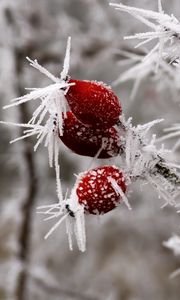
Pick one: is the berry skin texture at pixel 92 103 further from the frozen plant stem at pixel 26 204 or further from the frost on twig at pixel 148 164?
the frozen plant stem at pixel 26 204

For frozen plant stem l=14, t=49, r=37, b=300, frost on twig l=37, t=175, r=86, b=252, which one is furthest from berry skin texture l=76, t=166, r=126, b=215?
frozen plant stem l=14, t=49, r=37, b=300

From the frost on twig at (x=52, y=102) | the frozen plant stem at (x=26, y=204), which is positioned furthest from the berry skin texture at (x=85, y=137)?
the frozen plant stem at (x=26, y=204)

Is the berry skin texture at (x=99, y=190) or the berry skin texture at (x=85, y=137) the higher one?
the berry skin texture at (x=85, y=137)

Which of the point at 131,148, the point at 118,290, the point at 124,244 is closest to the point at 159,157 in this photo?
the point at 131,148

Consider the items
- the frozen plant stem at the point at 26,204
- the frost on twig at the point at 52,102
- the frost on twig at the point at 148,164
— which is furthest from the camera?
the frozen plant stem at the point at 26,204

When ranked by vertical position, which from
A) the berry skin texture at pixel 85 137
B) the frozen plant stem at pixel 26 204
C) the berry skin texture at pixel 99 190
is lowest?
the frozen plant stem at pixel 26 204

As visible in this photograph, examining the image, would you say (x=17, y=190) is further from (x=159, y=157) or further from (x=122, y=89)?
(x=122, y=89)
